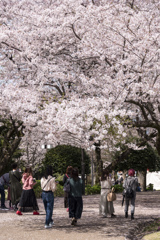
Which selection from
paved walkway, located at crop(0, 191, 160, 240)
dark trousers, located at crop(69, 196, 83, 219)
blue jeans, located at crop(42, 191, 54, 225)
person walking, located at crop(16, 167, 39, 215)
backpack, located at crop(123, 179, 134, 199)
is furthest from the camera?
person walking, located at crop(16, 167, 39, 215)

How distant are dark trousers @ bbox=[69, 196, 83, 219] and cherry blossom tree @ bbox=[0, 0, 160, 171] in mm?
2571

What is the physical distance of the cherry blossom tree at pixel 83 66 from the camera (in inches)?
519

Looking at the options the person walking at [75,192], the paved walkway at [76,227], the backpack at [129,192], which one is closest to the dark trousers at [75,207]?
the person walking at [75,192]

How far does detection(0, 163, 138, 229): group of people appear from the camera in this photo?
10.6 meters

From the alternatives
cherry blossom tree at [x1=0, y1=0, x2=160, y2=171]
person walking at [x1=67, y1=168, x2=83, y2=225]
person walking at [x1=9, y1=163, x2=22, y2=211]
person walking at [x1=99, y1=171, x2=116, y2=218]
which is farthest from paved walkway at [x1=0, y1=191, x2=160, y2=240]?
cherry blossom tree at [x1=0, y1=0, x2=160, y2=171]

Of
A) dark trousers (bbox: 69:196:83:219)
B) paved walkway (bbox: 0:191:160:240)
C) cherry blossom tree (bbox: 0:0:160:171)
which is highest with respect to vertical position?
cherry blossom tree (bbox: 0:0:160:171)

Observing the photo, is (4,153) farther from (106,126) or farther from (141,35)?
(141,35)

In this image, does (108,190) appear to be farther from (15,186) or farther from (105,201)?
(15,186)

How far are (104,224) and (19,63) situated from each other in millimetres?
8534

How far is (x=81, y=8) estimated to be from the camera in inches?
615

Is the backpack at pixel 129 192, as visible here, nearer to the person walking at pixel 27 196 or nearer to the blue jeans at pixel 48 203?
the blue jeans at pixel 48 203

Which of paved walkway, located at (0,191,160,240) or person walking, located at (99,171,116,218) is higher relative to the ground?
person walking, located at (99,171,116,218)

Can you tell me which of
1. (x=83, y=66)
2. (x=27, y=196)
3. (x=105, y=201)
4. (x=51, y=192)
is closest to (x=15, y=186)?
(x=27, y=196)

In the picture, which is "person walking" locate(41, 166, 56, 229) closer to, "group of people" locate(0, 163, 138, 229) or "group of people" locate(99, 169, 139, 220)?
"group of people" locate(0, 163, 138, 229)
